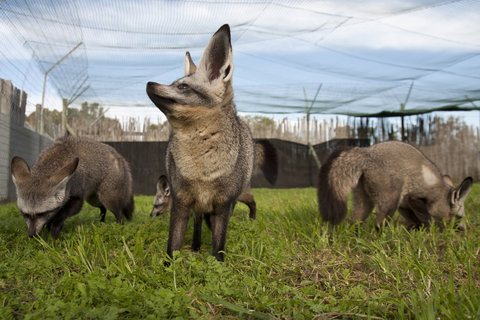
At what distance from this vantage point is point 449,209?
500 cm

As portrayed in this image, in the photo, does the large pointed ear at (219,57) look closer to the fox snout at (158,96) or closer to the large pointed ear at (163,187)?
the fox snout at (158,96)

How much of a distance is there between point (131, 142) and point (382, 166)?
10.2m

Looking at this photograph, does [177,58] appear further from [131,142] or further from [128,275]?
[128,275]

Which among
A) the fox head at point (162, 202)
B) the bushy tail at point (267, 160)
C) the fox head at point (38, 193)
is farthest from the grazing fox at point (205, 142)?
the fox head at point (162, 202)

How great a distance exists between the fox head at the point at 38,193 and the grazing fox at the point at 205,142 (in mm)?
1374

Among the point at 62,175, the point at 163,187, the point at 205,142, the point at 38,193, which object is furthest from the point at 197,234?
the point at 163,187

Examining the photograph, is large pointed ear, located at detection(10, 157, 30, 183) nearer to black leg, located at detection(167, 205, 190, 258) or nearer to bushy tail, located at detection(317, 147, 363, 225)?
black leg, located at detection(167, 205, 190, 258)

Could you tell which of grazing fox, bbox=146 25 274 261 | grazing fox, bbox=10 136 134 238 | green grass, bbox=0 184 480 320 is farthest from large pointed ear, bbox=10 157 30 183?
grazing fox, bbox=146 25 274 261

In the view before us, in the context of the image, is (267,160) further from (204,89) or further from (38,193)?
(38,193)

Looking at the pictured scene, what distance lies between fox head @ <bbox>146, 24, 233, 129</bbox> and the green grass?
1124mm

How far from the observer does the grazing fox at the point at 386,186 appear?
14.3 ft

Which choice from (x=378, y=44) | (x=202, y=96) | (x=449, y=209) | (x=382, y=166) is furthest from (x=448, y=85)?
(x=202, y=96)

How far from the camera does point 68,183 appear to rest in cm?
400

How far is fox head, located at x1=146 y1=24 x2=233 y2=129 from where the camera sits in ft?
9.43
